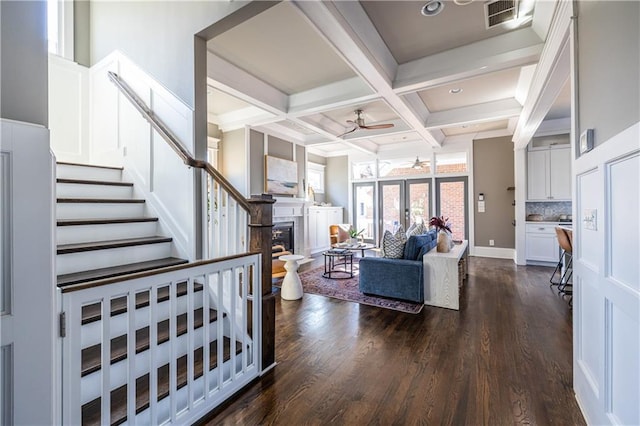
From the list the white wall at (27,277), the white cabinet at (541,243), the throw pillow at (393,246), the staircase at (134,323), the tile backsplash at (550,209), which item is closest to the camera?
the white wall at (27,277)

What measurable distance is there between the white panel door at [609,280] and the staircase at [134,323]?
1.94 m

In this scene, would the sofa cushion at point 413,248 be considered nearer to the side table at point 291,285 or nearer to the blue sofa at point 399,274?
the blue sofa at point 399,274

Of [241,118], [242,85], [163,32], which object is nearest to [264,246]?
[163,32]

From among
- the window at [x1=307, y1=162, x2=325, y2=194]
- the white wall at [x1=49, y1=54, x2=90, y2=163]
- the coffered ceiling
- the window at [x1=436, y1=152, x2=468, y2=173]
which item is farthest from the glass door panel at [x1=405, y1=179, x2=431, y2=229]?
the white wall at [x1=49, y1=54, x2=90, y2=163]

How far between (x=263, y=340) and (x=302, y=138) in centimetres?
562

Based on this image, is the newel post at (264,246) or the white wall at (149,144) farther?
the white wall at (149,144)

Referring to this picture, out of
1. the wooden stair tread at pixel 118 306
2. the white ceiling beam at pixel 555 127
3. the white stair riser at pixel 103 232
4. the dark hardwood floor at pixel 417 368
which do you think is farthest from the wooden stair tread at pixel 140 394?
the white ceiling beam at pixel 555 127

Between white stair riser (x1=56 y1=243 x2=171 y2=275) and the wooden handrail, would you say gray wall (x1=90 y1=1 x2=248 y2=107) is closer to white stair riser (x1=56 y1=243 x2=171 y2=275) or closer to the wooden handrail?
the wooden handrail

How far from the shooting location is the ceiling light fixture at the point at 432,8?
8.46ft

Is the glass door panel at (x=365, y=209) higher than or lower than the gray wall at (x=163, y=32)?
lower

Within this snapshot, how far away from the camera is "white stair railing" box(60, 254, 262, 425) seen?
1.20 m

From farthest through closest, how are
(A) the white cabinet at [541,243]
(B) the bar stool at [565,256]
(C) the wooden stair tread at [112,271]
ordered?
(A) the white cabinet at [541,243] < (B) the bar stool at [565,256] < (C) the wooden stair tread at [112,271]

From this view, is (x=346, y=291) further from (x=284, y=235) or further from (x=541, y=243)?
(x=541, y=243)

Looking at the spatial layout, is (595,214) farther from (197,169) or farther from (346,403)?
(197,169)
